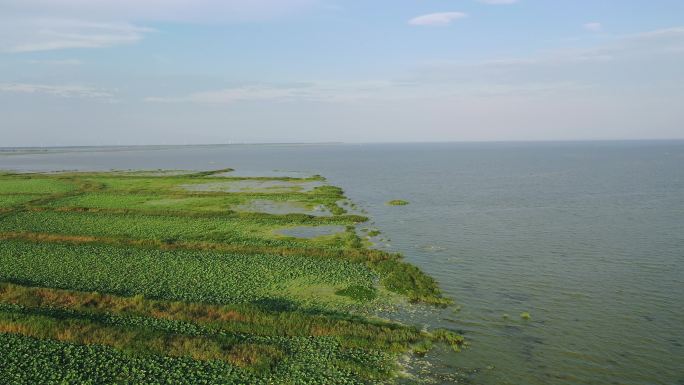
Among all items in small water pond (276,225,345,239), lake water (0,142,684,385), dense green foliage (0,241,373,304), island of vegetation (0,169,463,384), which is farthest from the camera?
small water pond (276,225,345,239)

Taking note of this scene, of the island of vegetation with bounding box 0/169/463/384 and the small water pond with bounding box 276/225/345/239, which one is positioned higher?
the small water pond with bounding box 276/225/345/239

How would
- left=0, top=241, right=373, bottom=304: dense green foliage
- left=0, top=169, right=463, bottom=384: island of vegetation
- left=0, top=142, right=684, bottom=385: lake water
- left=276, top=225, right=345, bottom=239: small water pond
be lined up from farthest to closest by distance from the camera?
left=276, top=225, right=345, bottom=239: small water pond → left=0, top=241, right=373, bottom=304: dense green foliage → left=0, top=142, right=684, bottom=385: lake water → left=0, top=169, right=463, bottom=384: island of vegetation

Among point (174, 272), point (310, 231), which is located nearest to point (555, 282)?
point (310, 231)

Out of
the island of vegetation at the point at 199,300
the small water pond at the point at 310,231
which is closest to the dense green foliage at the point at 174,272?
the island of vegetation at the point at 199,300

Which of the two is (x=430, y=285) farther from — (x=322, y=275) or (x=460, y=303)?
(x=322, y=275)

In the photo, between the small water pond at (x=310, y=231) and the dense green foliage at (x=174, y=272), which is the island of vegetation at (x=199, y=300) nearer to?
the dense green foliage at (x=174, y=272)

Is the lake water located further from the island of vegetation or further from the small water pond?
the small water pond

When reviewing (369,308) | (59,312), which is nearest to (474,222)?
(369,308)

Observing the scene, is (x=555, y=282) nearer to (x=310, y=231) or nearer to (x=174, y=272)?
(x=310, y=231)

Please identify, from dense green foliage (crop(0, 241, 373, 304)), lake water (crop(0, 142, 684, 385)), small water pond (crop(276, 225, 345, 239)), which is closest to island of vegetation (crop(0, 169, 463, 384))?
dense green foliage (crop(0, 241, 373, 304))
